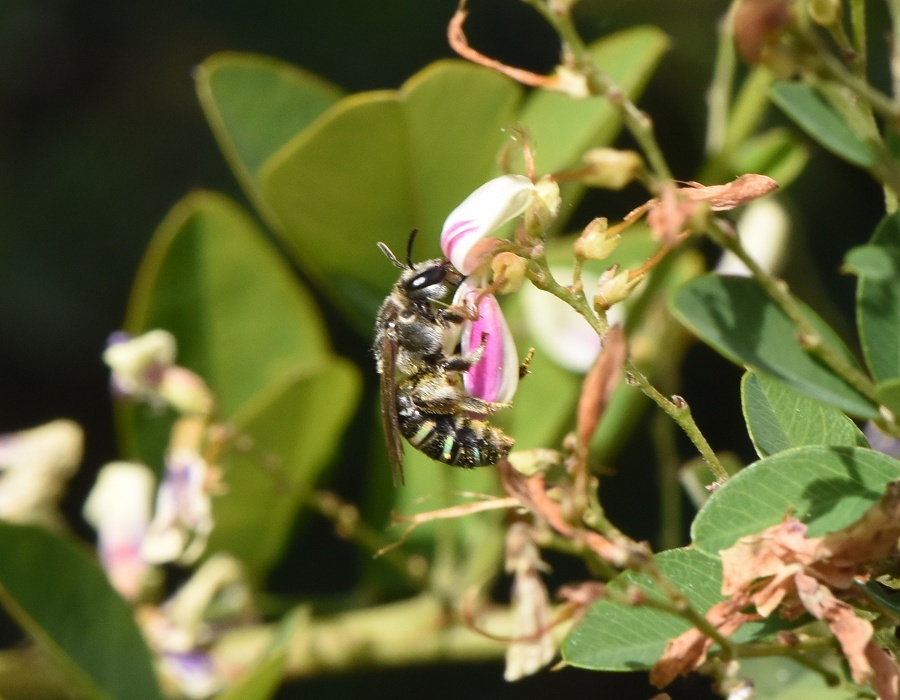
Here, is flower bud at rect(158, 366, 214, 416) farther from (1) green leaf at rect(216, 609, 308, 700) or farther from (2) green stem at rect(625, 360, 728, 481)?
(2) green stem at rect(625, 360, 728, 481)

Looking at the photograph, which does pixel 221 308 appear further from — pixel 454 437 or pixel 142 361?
pixel 454 437

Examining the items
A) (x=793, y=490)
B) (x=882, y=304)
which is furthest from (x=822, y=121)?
(x=793, y=490)

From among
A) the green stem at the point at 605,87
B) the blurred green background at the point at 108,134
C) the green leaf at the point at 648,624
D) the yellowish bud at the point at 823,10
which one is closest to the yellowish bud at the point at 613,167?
the green stem at the point at 605,87

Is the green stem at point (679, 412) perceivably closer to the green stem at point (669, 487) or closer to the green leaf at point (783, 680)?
the green leaf at point (783, 680)

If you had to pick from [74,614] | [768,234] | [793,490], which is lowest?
[74,614]

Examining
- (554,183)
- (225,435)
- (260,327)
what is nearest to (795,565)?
(554,183)

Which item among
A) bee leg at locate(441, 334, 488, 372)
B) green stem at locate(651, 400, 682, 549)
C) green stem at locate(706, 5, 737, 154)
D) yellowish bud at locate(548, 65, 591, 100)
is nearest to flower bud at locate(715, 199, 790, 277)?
green stem at locate(706, 5, 737, 154)

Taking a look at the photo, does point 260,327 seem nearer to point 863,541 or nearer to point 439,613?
point 439,613
